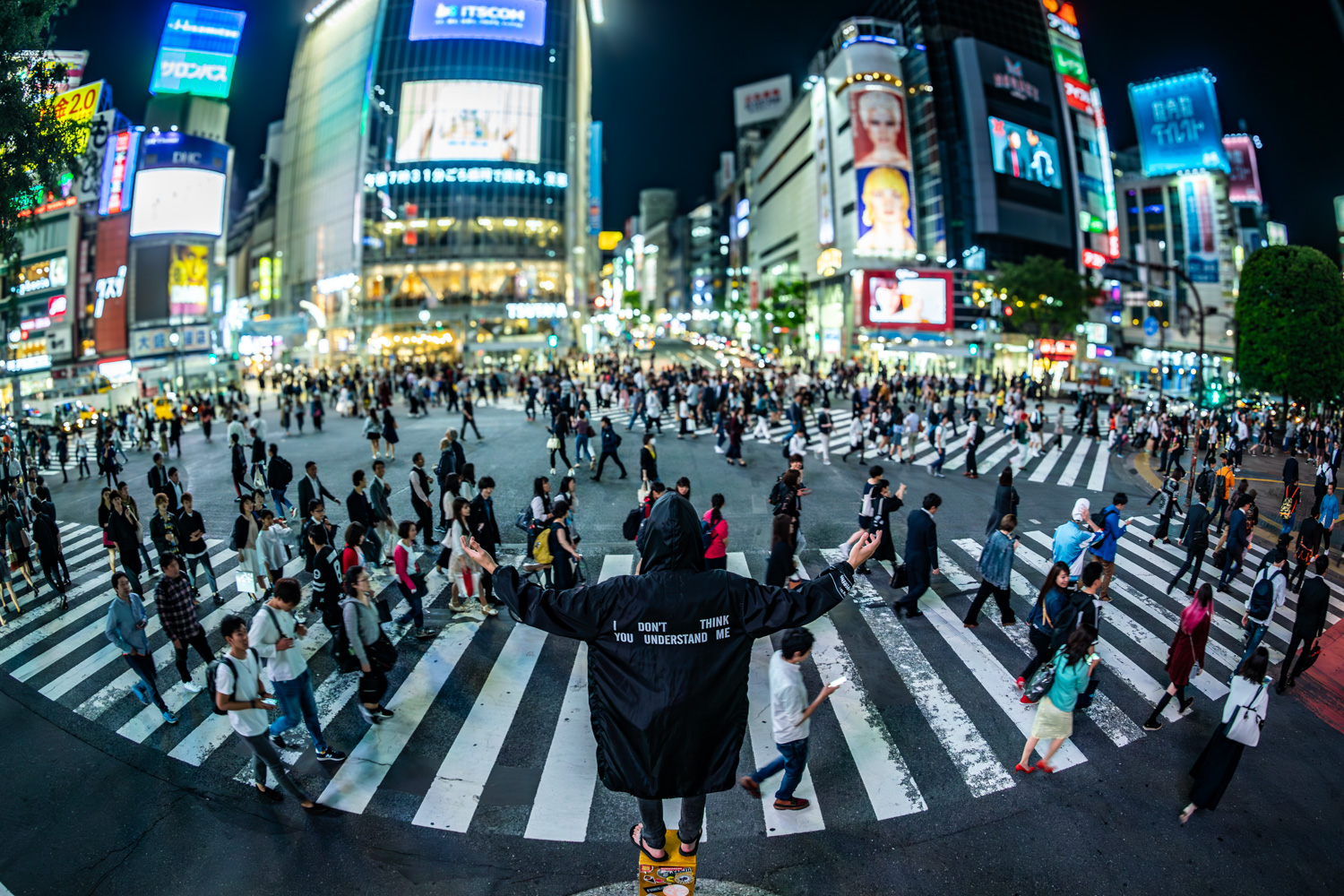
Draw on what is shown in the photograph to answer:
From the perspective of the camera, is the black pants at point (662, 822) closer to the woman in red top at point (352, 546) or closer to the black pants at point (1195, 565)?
the woman in red top at point (352, 546)

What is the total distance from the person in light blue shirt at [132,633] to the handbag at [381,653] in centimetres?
219

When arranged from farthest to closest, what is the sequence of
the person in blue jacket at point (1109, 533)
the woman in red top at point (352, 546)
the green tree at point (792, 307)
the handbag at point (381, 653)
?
the green tree at point (792, 307)
the person in blue jacket at point (1109, 533)
the woman in red top at point (352, 546)
the handbag at point (381, 653)

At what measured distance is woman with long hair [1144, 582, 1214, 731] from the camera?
630 centimetres

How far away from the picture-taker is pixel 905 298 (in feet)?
206

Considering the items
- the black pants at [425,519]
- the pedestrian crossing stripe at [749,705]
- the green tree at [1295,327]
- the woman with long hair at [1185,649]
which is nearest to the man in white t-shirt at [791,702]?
the pedestrian crossing stripe at [749,705]

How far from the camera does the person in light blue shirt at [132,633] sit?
6.31 metres

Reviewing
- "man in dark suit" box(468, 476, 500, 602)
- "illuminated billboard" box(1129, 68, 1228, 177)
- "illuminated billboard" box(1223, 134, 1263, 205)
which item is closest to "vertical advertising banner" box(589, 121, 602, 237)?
"illuminated billboard" box(1129, 68, 1228, 177)

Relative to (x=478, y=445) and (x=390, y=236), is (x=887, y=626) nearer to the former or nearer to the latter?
(x=478, y=445)

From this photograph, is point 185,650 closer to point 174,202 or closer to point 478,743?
point 478,743

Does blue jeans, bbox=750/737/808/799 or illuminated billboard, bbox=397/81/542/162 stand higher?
illuminated billboard, bbox=397/81/542/162

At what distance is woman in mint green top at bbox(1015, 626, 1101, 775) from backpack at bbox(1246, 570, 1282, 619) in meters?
3.69

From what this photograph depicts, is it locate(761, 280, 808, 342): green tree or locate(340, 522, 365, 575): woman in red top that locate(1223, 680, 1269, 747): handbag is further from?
locate(761, 280, 808, 342): green tree

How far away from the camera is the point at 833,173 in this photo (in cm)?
7356

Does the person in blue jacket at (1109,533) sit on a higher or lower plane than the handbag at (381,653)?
higher
